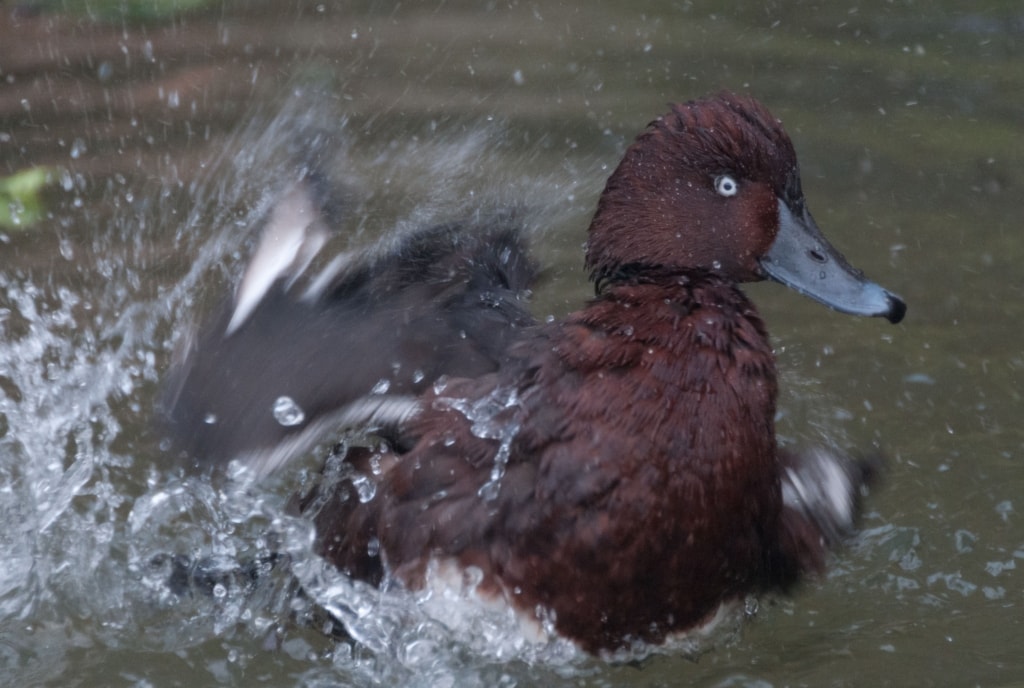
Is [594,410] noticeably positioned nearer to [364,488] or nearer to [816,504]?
[364,488]

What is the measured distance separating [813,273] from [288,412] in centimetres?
125

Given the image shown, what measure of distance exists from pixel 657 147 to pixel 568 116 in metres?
2.88

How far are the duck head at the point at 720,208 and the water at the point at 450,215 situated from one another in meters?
0.86

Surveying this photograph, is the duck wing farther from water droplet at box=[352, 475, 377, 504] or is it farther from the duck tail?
the duck tail

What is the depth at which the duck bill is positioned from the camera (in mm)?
3475

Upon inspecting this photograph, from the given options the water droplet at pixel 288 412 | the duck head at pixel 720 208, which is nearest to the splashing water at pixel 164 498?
the water droplet at pixel 288 412

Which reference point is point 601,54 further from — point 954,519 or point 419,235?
point 954,519

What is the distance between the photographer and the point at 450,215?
14.4ft

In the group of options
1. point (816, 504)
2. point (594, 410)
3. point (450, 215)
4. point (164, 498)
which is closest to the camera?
point (594, 410)

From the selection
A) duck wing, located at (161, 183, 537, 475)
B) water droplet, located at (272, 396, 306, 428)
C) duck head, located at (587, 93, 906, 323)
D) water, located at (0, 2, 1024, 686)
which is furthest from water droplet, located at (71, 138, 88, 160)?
duck head, located at (587, 93, 906, 323)

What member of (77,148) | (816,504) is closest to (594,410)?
(816,504)

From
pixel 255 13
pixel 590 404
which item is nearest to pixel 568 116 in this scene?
pixel 255 13

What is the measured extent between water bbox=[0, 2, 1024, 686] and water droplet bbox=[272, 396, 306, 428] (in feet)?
0.98

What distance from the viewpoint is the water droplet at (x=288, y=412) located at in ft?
11.3
